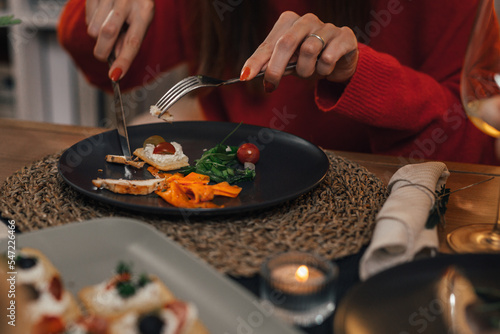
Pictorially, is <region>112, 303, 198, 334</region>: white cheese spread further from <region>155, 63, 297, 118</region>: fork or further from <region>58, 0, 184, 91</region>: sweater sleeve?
<region>58, 0, 184, 91</region>: sweater sleeve

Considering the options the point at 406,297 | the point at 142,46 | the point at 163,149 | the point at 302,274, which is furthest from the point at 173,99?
the point at 142,46

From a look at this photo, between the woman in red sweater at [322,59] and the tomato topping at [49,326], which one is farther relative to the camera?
the woman in red sweater at [322,59]

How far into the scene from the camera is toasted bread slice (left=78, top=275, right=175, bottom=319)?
0.63 m

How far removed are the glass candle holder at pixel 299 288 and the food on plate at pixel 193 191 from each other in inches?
12.7

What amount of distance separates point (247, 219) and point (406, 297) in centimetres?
40

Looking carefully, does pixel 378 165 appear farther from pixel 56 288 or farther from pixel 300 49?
pixel 56 288

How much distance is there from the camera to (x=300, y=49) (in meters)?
1.26

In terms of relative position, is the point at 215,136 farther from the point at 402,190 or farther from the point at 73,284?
the point at 73,284

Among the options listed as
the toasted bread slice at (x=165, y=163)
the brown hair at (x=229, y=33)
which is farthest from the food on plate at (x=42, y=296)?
the brown hair at (x=229, y=33)

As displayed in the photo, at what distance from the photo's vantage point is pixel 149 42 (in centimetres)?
241

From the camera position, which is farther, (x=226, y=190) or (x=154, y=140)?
(x=154, y=140)

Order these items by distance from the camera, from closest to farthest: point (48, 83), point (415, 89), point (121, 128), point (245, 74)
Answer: point (245, 74) → point (121, 128) → point (415, 89) → point (48, 83)

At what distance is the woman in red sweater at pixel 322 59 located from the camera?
134 cm

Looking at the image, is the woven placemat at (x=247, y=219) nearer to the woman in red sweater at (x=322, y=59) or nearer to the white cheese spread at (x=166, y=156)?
the white cheese spread at (x=166, y=156)
